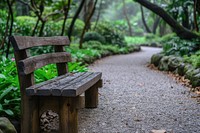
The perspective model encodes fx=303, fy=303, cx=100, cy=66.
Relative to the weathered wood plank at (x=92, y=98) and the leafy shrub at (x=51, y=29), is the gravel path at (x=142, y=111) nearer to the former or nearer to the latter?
the weathered wood plank at (x=92, y=98)

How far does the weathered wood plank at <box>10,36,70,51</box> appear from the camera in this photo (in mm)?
2939

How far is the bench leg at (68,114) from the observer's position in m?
2.93

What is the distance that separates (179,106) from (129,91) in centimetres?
142

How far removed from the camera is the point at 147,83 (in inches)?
267

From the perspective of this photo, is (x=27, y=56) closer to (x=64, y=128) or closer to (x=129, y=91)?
(x=64, y=128)

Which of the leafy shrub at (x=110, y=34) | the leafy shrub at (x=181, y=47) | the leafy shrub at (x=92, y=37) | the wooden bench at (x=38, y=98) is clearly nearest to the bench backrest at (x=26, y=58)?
the wooden bench at (x=38, y=98)

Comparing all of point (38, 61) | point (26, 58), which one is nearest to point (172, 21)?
point (38, 61)

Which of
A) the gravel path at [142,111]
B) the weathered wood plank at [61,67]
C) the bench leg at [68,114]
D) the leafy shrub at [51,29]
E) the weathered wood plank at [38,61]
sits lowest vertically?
the gravel path at [142,111]

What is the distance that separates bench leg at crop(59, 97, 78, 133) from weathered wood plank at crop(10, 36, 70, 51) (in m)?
0.67

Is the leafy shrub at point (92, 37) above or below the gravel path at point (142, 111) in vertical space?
above

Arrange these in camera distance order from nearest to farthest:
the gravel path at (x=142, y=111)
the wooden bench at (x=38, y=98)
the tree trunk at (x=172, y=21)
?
the wooden bench at (x=38, y=98)
the gravel path at (x=142, y=111)
the tree trunk at (x=172, y=21)

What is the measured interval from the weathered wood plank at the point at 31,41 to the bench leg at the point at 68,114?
0.67m

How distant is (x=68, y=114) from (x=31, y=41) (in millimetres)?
946

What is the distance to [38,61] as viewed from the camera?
3.43m
